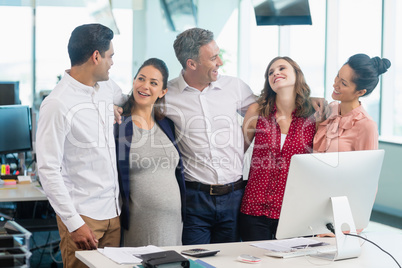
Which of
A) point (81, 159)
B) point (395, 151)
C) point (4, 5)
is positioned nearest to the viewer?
point (81, 159)

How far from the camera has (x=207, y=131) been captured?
2.68 m

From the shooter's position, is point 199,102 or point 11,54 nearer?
point 199,102

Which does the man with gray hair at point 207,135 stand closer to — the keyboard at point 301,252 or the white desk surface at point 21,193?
the keyboard at point 301,252

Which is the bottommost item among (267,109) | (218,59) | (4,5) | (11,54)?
(267,109)

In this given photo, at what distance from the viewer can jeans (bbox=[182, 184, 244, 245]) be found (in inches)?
102

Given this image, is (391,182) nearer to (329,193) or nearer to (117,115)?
(329,193)

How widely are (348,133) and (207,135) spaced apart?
2.45 feet

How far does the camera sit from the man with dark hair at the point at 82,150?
6.85 feet

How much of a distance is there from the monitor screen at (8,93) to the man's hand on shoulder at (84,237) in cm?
233

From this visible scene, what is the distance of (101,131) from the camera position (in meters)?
2.29

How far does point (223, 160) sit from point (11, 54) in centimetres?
527

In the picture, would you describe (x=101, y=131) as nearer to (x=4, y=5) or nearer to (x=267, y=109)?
(x=267, y=109)

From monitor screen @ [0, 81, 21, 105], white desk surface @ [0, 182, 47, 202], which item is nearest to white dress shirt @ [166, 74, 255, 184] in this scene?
white desk surface @ [0, 182, 47, 202]

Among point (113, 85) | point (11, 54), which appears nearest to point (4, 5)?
point (11, 54)
